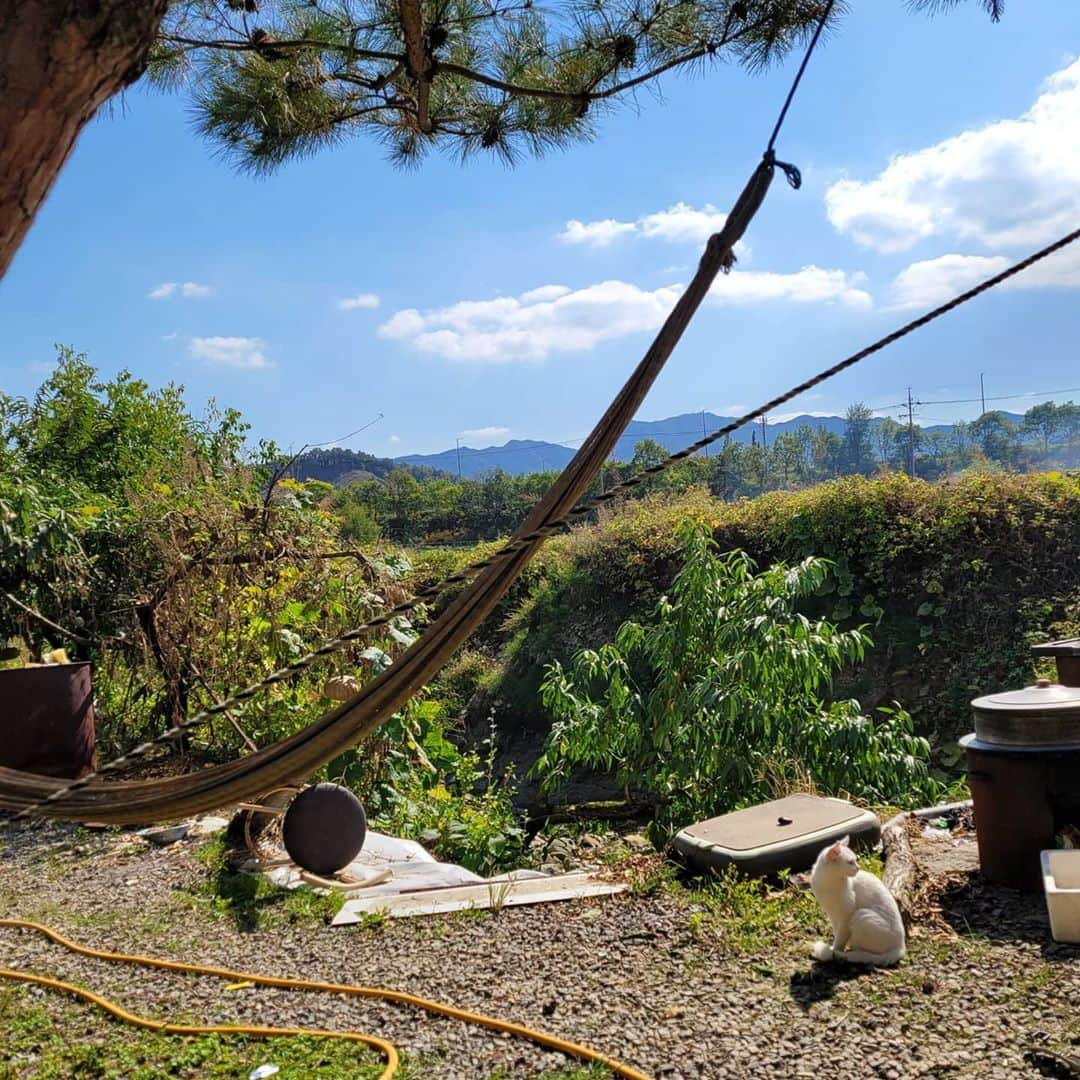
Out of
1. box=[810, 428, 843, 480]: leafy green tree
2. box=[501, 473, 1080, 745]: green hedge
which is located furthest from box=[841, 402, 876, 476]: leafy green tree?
box=[501, 473, 1080, 745]: green hedge

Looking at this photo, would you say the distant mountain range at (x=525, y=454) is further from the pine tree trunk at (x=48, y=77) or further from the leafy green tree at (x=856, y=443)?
the pine tree trunk at (x=48, y=77)

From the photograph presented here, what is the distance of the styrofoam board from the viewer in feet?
9.39

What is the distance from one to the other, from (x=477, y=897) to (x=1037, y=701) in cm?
168

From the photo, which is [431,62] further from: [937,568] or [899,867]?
[937,568]

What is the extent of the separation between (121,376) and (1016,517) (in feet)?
27.2

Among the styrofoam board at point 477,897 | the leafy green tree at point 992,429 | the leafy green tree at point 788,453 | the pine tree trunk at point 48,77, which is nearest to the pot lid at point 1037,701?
the styrofoam board at point 477,897

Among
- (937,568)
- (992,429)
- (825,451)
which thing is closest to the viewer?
(937,568)

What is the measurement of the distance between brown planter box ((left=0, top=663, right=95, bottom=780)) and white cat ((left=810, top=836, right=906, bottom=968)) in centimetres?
318

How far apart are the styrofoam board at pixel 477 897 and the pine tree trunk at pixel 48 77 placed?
2.17 m

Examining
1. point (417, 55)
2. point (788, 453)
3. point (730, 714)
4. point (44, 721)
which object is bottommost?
point (730, 714)

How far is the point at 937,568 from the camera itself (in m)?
6.16

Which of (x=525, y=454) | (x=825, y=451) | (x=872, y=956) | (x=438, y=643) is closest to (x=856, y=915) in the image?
(x=872, y=956)

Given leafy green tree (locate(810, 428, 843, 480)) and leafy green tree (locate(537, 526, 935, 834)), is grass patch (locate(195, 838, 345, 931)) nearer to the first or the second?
leafy green tree (locate(537, 526, 935, 834))

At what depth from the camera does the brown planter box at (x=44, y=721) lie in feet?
13.5
